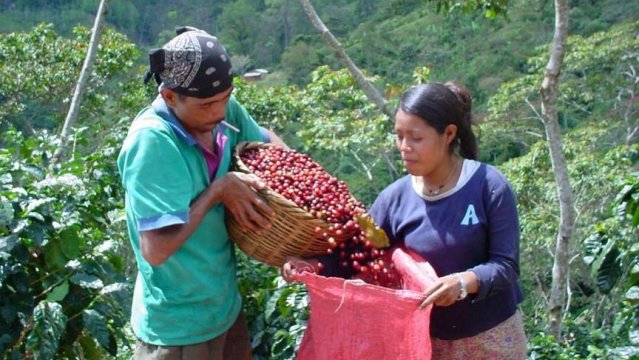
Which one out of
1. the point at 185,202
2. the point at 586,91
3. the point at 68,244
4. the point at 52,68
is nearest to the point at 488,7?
the point at 68,244

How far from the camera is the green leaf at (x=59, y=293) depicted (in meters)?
2.59

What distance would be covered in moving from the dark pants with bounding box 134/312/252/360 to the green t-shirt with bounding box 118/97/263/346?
20mm

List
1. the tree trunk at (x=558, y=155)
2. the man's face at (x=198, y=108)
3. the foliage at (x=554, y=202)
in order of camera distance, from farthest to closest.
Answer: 1. the foliage at (x=554, y=202)
2. the tree trunk at (x=558, y=155)
3. the man's face at (x=198, y=108)

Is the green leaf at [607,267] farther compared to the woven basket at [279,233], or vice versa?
the green leaf at [607,267]

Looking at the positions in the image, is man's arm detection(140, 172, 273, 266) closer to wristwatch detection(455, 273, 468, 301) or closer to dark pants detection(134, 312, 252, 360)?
dark pants detection(134, 312, 252, 360)

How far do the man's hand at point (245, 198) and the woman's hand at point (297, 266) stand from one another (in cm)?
13

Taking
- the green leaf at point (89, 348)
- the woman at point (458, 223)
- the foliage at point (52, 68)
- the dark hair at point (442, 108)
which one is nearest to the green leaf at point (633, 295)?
the woman at point (458, 223)

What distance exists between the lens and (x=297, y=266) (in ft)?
7.01

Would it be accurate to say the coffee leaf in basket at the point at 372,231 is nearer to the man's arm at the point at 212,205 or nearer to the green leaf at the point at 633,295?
the man's arm at the point at 212,205

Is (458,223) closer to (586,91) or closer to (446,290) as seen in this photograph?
Answer: (446,290)

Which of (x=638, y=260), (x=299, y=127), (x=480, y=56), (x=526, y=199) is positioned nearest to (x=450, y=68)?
(x=480, y=56)

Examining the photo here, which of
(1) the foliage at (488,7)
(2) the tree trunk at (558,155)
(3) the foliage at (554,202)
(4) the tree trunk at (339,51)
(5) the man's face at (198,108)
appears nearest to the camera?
(5) the man's face at (198,108)

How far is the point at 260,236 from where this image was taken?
2094 millimetres

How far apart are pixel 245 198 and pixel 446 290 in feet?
1.59
